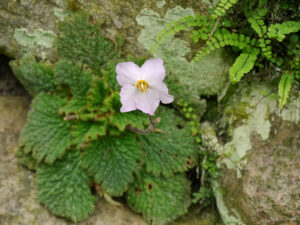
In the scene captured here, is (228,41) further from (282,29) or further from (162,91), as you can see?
(162,91)

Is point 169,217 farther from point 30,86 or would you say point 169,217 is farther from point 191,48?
point 30,86

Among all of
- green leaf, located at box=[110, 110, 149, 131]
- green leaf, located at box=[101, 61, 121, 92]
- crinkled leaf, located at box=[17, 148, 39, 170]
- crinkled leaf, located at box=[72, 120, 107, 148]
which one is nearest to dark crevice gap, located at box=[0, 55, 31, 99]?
crinkled leaf, located at box=[17, 148, 39, 170]

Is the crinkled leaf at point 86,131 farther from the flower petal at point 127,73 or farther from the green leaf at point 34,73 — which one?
the flower petal at point 127,73

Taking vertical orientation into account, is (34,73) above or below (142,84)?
below

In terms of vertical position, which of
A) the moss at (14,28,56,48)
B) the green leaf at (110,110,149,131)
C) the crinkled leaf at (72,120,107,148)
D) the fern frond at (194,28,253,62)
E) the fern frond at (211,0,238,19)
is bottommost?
the crinkled leaf at (72,120,107,148)

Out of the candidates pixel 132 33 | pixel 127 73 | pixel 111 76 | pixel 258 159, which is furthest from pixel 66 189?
pixel 258 159

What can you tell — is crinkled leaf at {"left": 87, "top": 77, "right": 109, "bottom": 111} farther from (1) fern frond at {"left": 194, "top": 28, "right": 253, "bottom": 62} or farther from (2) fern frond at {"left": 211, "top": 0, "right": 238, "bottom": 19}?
(2) fern frond at {"left": 211, "top": 0, "right": 238, "bottom": 19}
